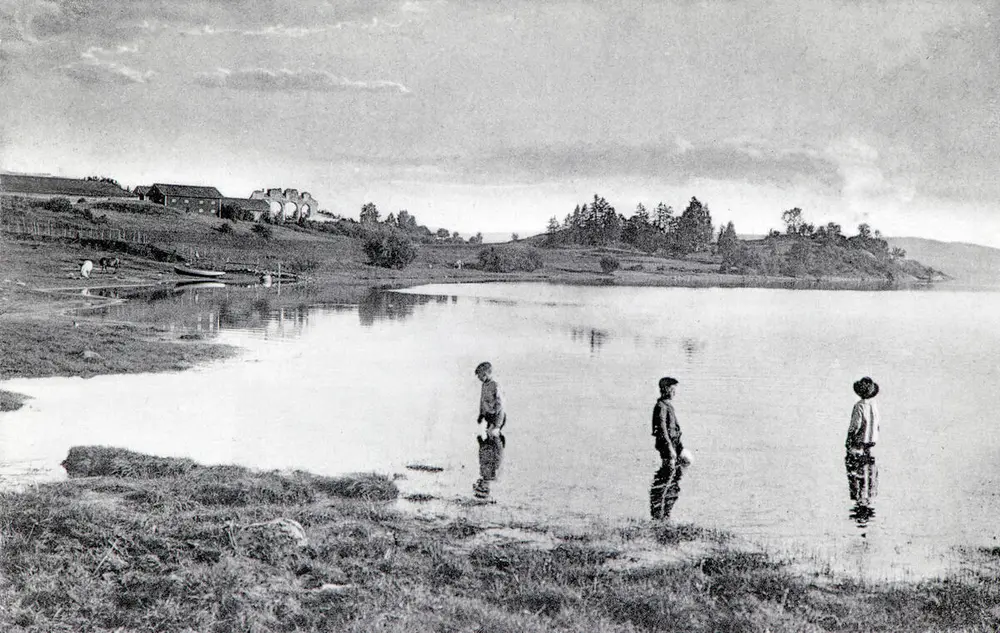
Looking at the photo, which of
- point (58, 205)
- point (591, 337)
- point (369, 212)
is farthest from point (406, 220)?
point (591, 337)

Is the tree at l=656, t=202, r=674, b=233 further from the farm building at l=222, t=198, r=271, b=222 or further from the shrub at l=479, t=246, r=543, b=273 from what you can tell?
the farm building at l=222, t=198, r=271, b=222

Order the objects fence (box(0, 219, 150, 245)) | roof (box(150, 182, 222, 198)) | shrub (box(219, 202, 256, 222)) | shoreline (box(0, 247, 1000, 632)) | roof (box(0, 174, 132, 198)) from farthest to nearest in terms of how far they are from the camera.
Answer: roof (box(150, 182, 222, 198)) → shrub (box(219, 202, 256, 222)) → roof (box(0, 174, 132, 198)) → fence (box(0, 219, 150, 245)) → shoreline (box(0, 247, 1000, 632))

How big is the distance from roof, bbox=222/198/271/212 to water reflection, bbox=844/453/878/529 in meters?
110

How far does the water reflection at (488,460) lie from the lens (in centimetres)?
1362

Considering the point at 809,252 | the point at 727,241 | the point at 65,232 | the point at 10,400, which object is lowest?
the point at 10,400

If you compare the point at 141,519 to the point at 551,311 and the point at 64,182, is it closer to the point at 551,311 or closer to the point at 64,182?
the point at 551,311

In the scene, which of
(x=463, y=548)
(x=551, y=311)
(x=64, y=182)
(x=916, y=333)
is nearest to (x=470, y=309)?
(x=551, y=311)

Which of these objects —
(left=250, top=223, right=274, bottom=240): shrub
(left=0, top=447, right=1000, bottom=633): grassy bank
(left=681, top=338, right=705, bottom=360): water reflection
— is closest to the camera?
(left=0, top=447, right=1000, bottom=633): grassy bank

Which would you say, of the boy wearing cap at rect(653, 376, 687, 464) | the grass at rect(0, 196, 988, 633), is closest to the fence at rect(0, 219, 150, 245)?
the grass at rect(0, 196, 988, 633)

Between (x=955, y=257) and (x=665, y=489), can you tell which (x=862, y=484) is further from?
(x=955, y=257)

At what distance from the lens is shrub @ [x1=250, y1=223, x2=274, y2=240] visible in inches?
3994

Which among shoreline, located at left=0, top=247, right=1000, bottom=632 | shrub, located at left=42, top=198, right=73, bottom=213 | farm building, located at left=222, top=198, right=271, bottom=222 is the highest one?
farm building, located at left=222, top=198, right=271, bottom=222

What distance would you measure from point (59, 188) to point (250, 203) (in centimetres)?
2717

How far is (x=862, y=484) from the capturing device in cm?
1500
